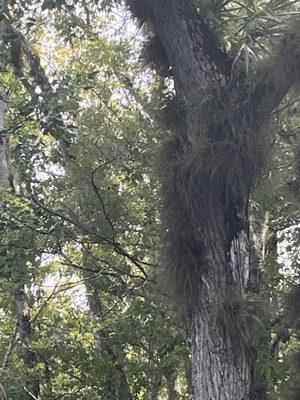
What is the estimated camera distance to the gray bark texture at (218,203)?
10.3 feet

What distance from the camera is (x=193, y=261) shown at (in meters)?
3.31

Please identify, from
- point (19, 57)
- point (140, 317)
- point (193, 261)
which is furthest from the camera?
point (19, 57)

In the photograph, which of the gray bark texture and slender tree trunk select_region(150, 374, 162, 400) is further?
slender tree trunk select_region(150, 374, 162, 400)

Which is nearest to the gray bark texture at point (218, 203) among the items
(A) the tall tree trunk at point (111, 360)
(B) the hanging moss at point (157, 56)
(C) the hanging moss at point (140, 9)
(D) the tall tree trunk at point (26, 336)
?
(B) the hanging moss at point (157, 56)

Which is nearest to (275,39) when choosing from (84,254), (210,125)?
(210,125)

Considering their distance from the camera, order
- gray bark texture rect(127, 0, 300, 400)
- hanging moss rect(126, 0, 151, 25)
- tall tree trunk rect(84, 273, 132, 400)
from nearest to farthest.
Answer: gray bark texture rect(127, 0, 300, 400), hanging moss rect(126, 0, 151, 25), tall tree trunk rect(84, 273, 132, 400)

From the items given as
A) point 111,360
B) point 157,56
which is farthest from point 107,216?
point 111,360

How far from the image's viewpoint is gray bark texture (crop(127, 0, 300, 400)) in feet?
10.3

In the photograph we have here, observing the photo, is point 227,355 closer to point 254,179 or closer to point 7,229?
point 254,179

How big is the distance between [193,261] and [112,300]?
162 inches

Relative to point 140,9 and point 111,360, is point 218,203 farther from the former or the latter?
point 111,360

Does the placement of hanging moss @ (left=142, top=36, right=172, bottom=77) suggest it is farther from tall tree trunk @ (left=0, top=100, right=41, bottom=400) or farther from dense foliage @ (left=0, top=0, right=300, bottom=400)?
tall tree trunk @ (left=0, top=100, right=41, bottom=400)

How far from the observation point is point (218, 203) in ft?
11.1

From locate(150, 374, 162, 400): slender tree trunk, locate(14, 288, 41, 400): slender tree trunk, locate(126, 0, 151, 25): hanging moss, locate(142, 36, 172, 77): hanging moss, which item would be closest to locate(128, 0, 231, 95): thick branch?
locate(126, 0, 151, 25): hanging moss
